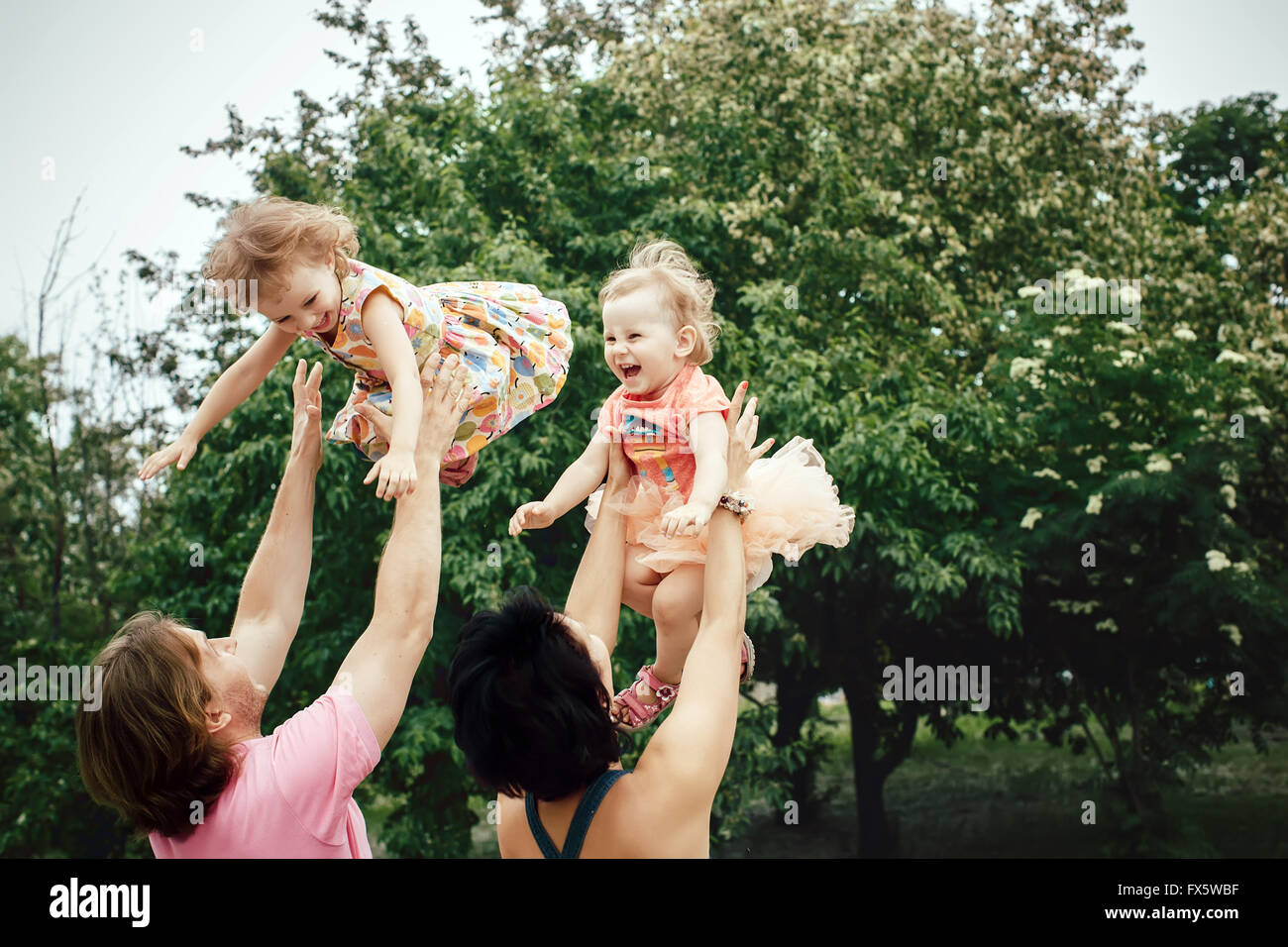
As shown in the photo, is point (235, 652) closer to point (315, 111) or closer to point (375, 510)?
point (375, 510)

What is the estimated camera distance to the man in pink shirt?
6.52ft

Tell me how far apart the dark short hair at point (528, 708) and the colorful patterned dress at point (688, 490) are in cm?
62

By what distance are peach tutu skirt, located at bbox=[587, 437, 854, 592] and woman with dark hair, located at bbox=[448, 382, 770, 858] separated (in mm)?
519

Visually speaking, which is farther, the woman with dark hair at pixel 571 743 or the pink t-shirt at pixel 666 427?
the pink t-shirt at pixel 666 427

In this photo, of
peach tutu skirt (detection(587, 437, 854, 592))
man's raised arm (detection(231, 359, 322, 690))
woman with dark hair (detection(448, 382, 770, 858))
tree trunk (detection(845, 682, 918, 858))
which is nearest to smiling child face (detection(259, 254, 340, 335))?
man's raised arm (detection(231, 359, 322, 690))

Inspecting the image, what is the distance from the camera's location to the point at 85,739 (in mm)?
2006

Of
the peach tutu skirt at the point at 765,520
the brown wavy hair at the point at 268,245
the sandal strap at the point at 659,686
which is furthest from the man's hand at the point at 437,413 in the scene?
the sandal strap at the point at 659,686

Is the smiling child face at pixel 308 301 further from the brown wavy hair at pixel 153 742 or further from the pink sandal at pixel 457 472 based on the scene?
the brown wavy hair at pixel 153 742

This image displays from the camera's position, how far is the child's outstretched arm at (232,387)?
8.64ft

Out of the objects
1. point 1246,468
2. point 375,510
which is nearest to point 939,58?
point 1246,468

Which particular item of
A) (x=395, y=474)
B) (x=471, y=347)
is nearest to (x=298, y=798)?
(x=395, y=474)

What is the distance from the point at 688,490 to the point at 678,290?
0.46 m

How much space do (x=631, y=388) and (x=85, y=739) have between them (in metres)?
1.33

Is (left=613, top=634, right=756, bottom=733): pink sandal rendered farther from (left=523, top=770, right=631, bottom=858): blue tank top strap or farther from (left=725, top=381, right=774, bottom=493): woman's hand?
(left=523, top=770, right=631, bottom=858): blue tank top strap
